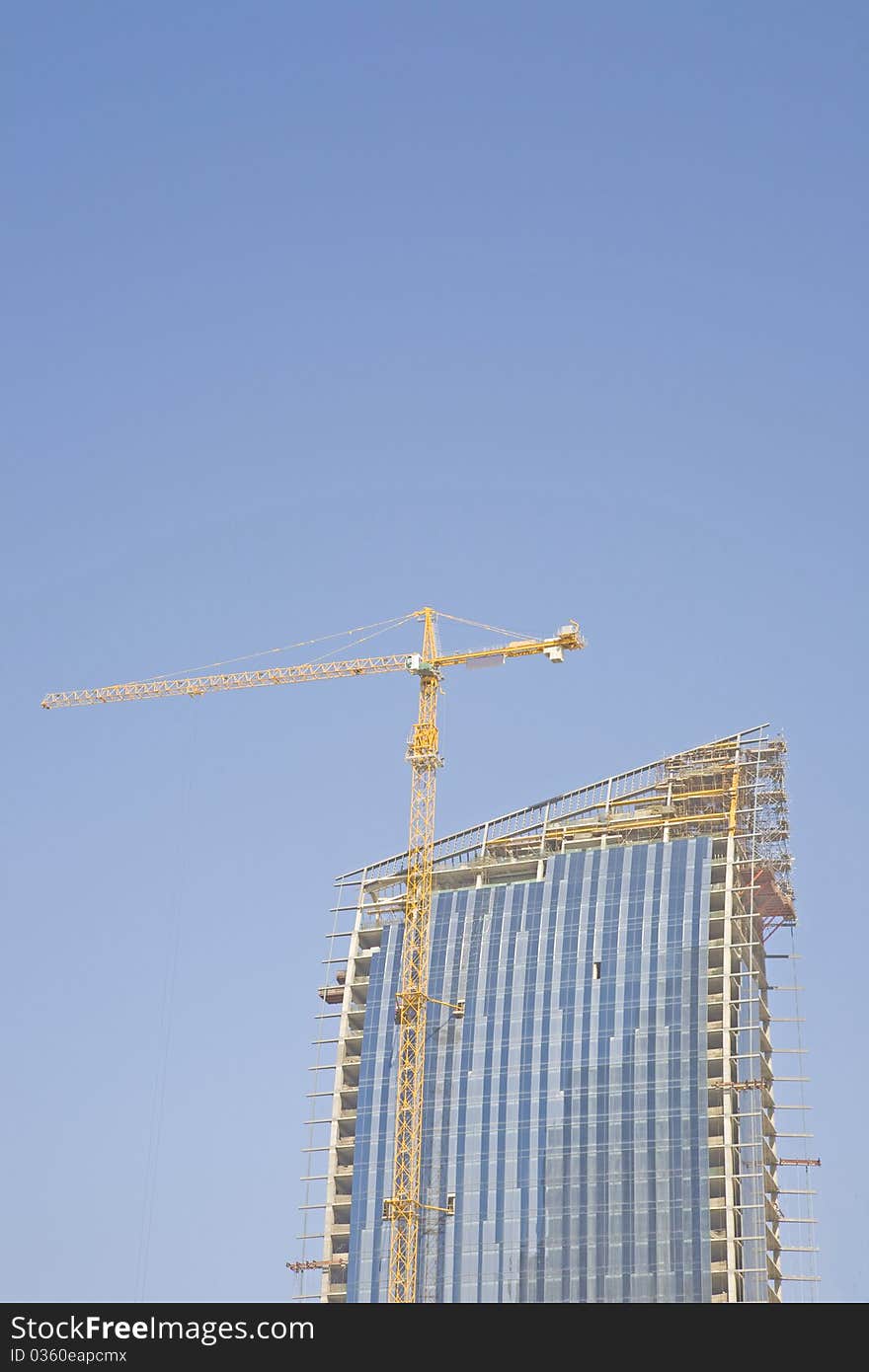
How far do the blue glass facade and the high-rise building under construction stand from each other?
0.62ft

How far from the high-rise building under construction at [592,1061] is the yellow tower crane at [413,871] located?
10.4 feet

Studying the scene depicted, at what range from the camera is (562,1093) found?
164m

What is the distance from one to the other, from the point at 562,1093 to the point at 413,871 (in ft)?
74.8

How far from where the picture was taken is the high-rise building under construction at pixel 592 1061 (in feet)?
511

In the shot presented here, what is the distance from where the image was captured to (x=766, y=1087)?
16512 cm

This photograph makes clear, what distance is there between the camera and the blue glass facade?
156000 millimetres

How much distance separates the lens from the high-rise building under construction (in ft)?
511

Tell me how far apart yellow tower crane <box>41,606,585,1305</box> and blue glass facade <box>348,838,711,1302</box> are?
10.6ft

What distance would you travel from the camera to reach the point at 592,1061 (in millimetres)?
163625

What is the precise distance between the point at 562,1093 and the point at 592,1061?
3720mm

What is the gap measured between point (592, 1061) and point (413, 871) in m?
22.3
